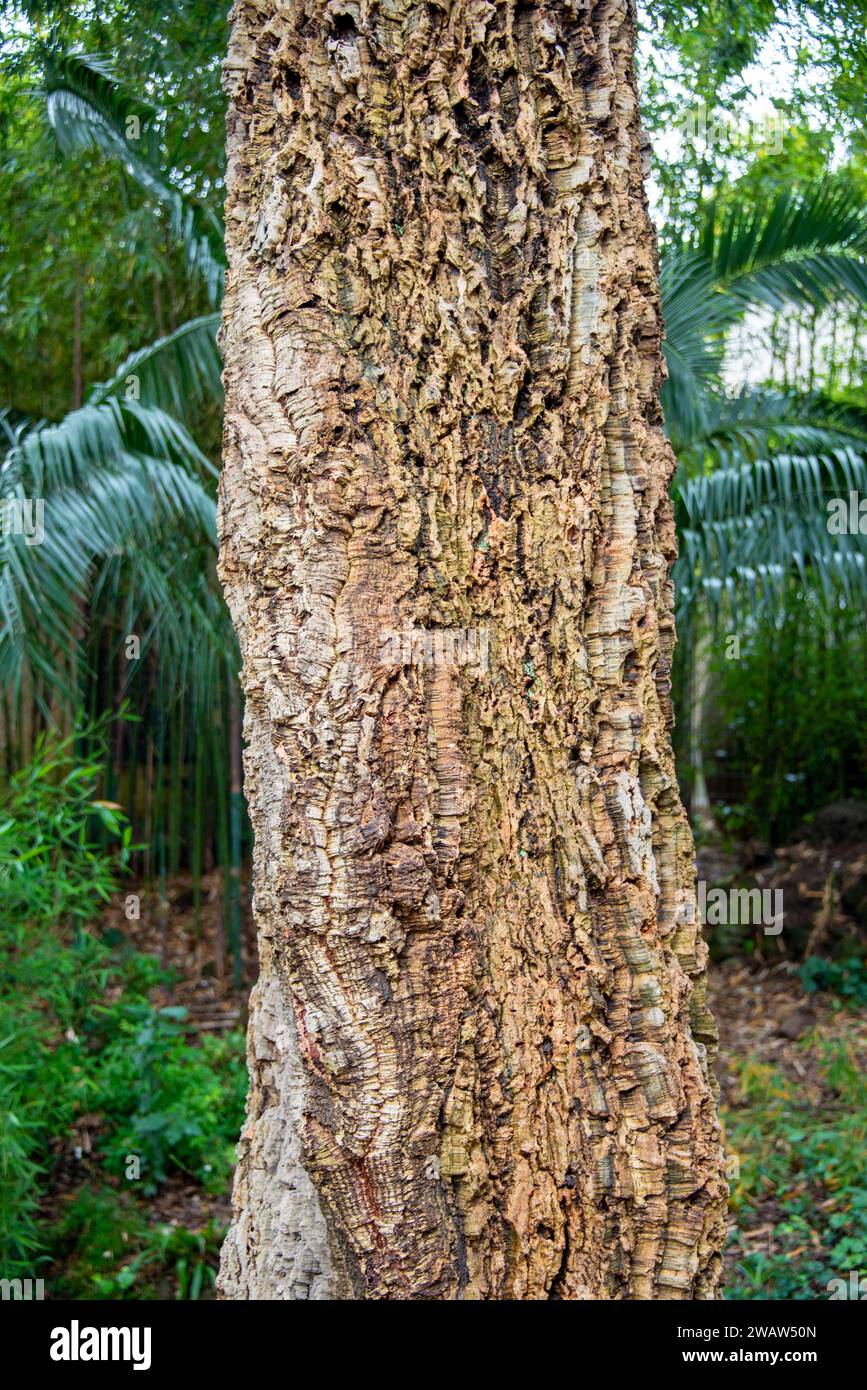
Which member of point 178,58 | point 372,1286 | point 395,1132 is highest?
point 178,58

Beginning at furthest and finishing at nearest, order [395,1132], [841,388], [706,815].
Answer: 1. [706,815]
2. [841,388]
3. [395,1132]

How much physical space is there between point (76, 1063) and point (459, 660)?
321 cm

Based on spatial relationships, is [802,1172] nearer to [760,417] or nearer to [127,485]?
[760,417]

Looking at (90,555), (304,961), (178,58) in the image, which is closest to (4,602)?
(90,555)

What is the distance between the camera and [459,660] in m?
1.23

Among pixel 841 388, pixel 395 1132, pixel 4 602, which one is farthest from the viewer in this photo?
pixel 841 388

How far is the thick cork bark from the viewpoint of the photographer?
1174 millimetres

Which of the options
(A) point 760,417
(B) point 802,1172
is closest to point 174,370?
(A) point 760,417

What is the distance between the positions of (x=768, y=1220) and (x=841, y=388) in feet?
15.9

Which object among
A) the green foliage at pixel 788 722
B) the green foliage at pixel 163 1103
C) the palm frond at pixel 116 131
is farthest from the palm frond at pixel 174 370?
the green foliage at pixel 788 722

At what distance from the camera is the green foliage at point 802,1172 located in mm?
2879

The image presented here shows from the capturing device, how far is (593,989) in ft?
4.09

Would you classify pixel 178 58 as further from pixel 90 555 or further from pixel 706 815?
pixel 706 815

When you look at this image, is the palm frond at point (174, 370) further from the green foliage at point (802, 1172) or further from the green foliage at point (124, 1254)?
the green foliage at point (802, 1172)
